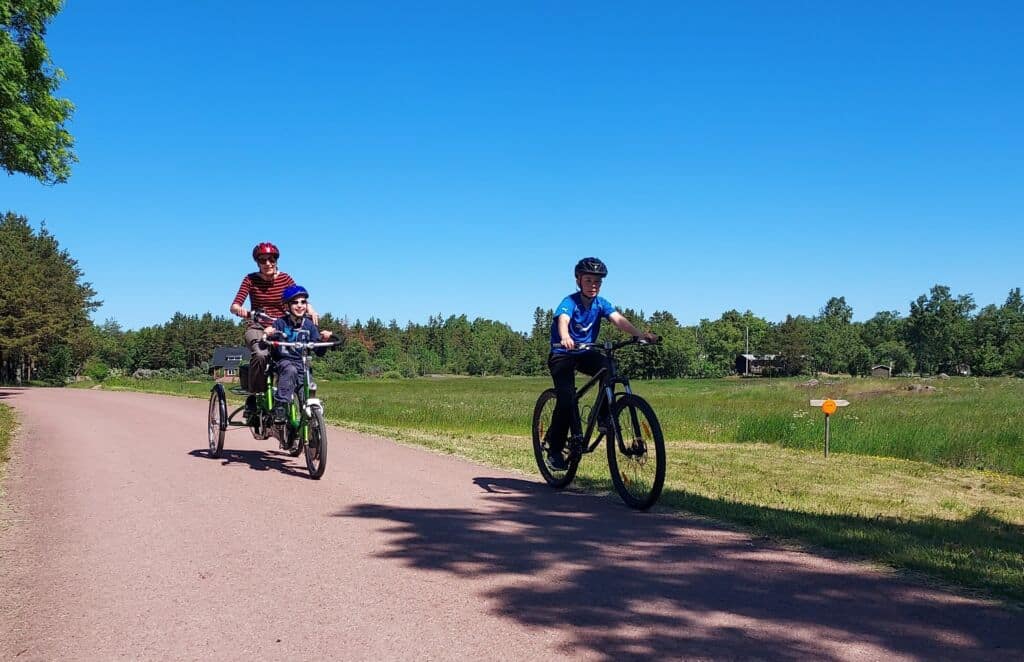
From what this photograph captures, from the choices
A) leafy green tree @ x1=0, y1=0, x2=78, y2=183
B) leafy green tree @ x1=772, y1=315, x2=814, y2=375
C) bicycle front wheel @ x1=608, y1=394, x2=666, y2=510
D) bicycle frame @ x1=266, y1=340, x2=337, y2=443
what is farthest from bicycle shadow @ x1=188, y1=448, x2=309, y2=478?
leafy green tree @ x1=772, y1=315, x2=814, y2=375

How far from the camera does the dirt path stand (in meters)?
3.23

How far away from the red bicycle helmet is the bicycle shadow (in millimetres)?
2444

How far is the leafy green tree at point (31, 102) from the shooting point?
15602 mm

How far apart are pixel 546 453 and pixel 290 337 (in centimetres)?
316

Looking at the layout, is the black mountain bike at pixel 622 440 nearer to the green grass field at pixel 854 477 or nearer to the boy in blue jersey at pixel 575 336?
the boy in blue jersey at pixel 575 336

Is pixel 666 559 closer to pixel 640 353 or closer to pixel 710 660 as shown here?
pixel 710 660

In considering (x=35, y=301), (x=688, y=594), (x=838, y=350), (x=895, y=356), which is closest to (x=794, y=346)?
(x=838, y=350)

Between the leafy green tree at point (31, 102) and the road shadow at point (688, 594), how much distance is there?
49.8 ft

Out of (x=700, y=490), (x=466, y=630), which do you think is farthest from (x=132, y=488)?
(x=700, y=490)

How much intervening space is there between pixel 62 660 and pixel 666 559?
3.12 meters

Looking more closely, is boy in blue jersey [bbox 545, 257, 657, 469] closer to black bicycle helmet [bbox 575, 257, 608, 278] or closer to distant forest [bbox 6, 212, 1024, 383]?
black bicycle helmet [bbox 575, 257, 608, 278]

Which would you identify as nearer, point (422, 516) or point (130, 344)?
point (422, 516)

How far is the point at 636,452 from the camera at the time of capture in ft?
21.0

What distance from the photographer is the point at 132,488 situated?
282 inches
